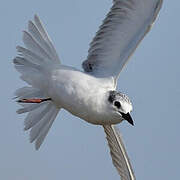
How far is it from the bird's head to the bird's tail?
3.74 feet

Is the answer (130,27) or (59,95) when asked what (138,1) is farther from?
(59,95)

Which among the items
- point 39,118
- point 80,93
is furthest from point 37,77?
point 39,118

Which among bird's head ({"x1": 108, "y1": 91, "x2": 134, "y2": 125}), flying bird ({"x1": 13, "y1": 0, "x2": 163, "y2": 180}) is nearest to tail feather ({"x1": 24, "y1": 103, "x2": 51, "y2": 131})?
flying bird ({"x1": 13, "y1": 0, "x2": 163, "y2": 180})

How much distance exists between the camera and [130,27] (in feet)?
29.6

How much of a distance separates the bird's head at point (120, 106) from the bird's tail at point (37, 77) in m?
1.14

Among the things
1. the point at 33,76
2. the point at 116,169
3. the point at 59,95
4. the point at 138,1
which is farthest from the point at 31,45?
the point at 116,169

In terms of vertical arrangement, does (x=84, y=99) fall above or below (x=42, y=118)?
above

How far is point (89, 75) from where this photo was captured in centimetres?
897

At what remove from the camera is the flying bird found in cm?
848

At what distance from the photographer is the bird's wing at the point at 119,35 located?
8867 millimetres

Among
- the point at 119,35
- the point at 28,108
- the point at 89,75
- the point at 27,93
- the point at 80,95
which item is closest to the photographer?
the point at 80,95

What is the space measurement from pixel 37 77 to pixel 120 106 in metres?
1.48

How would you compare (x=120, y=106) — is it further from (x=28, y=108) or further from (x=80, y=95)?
(x=28, y=108)

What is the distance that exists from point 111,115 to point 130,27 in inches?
55.0
